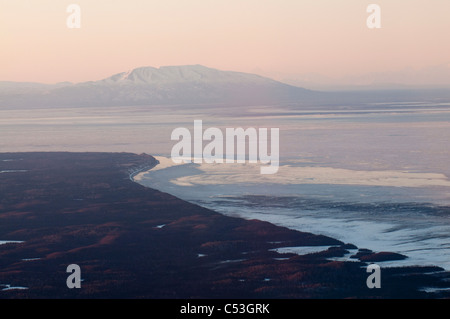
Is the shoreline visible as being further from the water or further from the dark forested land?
the dark forested land

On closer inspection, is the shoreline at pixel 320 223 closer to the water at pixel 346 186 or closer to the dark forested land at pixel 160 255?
the water at pixel 346 186

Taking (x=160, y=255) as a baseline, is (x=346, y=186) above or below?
above

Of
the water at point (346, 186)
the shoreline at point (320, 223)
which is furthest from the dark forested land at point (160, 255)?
the water at point (346, 186)

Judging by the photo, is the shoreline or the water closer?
the shoreline

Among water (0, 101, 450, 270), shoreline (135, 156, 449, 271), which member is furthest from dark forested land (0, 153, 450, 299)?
water (0, 101, 450, 270)

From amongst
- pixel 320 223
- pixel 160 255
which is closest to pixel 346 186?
pixel 320 223

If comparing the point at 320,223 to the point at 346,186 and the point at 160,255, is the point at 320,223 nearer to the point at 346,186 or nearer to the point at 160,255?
the point at 160,255
